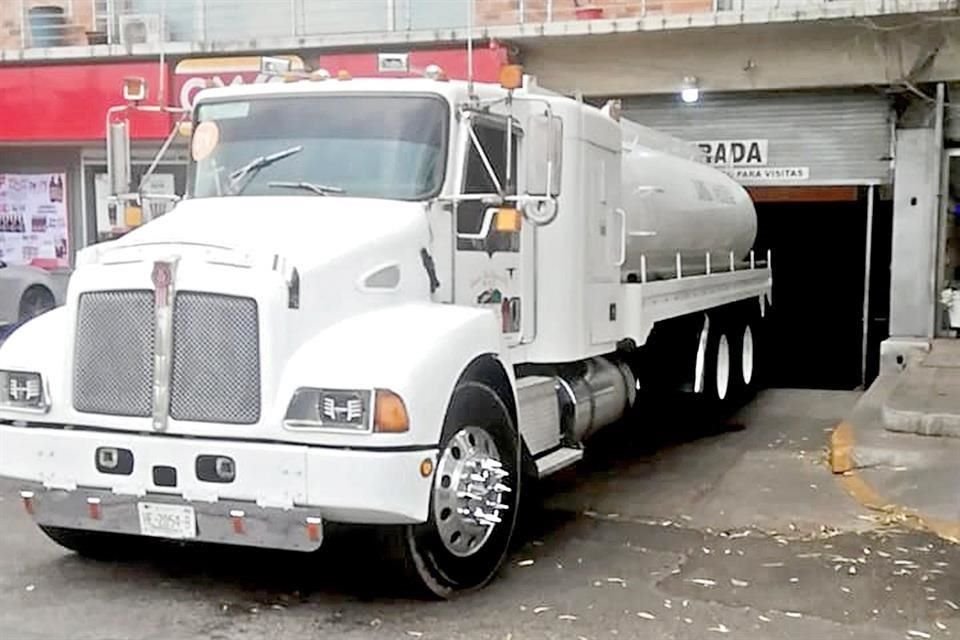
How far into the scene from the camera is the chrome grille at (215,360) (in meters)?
5.64

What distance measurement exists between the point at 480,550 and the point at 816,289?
14.7 m

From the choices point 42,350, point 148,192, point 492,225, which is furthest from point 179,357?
point 148,192

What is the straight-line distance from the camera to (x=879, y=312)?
57.5 ft

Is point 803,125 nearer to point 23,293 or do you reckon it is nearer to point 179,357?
point 23,293

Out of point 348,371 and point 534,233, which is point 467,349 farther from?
point 534,233

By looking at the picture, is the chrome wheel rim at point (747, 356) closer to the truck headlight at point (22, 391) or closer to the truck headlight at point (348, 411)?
the truck headlight at point (348, 411)

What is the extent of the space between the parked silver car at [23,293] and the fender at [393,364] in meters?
11.6

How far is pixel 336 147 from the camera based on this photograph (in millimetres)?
6816

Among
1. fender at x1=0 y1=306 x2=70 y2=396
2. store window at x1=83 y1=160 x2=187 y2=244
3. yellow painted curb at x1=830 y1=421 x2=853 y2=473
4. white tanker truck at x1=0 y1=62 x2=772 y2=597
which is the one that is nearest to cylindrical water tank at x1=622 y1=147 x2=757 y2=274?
white tanker truck at x1=0 y1=62 x2=772 y2=597

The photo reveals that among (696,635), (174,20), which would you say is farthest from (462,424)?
(174,20)

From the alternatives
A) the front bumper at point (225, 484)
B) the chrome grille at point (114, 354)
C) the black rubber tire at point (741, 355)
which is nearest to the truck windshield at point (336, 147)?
the chrome grille at point (114, 354)

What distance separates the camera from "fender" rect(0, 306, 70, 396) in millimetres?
5996

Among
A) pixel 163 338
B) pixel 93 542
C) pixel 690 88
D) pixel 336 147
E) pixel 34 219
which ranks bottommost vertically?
pixel 93 542

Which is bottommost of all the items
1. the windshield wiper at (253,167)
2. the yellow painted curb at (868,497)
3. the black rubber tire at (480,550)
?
the yellow painted curb at (868,497)
